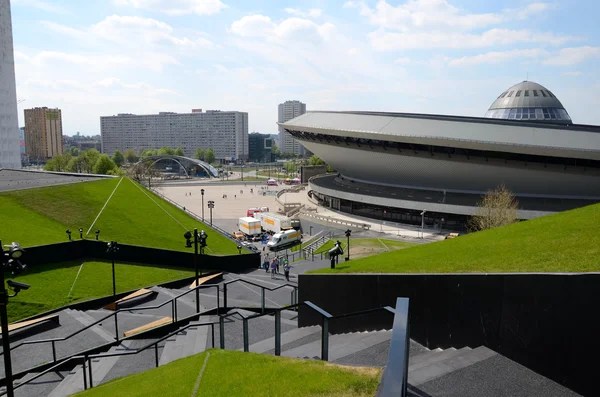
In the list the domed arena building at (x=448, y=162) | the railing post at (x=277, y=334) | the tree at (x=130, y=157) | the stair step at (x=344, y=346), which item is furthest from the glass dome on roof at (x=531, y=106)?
the tree at (x=130, y=157)

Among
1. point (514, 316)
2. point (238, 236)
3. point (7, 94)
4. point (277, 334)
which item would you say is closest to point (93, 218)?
point (238, 236)

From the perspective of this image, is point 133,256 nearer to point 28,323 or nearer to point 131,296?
point 131,296

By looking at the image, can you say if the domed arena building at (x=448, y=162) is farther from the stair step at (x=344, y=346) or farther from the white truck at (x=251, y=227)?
the stair step at (x=344, y=346)

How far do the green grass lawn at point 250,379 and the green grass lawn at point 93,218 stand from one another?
617 inches

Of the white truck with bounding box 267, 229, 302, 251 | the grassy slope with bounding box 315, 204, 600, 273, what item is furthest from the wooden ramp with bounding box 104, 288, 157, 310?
the white truck with bounding box 267, 229, 302, 251

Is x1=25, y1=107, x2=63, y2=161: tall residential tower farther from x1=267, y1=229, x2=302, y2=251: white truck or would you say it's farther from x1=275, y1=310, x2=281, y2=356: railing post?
x1=275, y1=310, x2=281, y2=356: railing post

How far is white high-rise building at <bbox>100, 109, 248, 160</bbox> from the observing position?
188 m

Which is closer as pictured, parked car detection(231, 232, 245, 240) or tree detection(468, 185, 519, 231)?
tree detection(468, 185, 519, 231)

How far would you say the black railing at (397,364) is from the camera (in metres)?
2.60

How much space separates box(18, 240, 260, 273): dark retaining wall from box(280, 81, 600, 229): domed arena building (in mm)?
22432

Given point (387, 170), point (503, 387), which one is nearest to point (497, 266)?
point (503, 387)

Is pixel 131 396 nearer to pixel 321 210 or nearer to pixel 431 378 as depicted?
pixel 431 378

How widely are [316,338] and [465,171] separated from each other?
123 feet

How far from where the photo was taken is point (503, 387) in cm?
509
